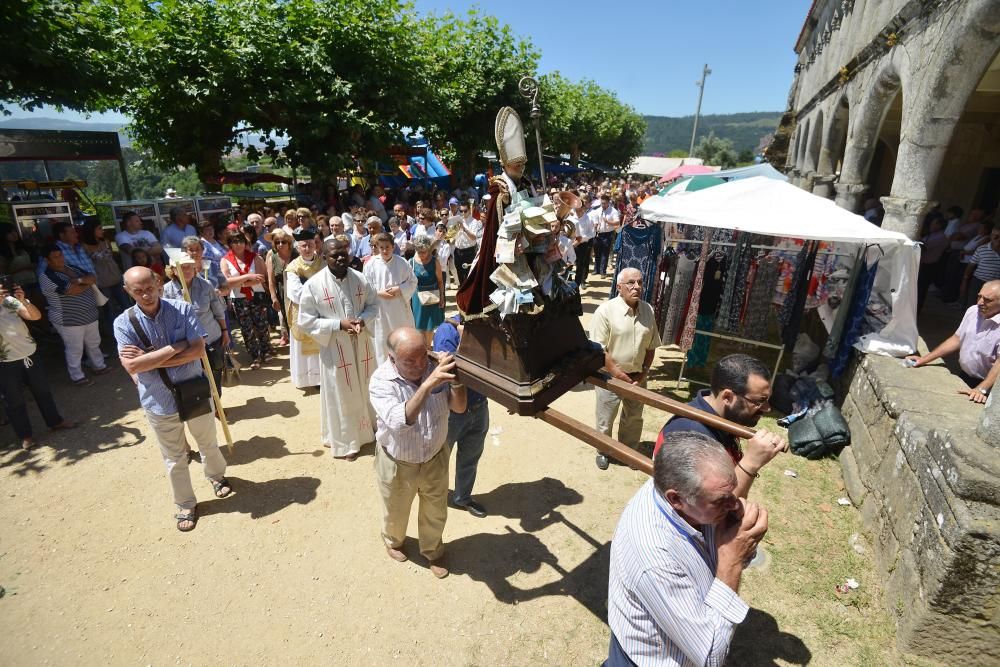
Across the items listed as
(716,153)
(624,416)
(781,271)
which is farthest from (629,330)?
(716,153)

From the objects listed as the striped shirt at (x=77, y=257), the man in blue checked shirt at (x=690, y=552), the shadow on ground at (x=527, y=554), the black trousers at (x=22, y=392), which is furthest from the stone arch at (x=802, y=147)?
the black trousers at (x=22, y=392)

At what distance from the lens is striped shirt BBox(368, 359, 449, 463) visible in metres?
3.27

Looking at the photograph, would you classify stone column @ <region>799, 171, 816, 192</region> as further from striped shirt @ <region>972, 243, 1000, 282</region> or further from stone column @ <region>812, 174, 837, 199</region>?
striped shirt @ <region>972, 243, 1000, 282</region>

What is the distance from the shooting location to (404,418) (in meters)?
3.19

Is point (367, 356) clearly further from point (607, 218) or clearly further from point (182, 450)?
point (607, 218)

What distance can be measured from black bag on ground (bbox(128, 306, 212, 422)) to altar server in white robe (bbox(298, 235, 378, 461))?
109cm

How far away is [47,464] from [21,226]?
7209mm

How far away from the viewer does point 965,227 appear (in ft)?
30.8

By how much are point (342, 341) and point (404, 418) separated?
232 cm

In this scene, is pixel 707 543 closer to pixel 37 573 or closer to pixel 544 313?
pixel 544 313

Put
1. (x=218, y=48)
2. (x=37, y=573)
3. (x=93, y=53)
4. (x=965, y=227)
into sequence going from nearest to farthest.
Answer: (x=37, y=573), (x=93, y=53), (x=965, y=227), (x=218, y=48)

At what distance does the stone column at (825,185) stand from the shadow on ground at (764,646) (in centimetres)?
1302

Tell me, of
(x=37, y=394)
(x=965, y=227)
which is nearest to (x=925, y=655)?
(x=37, y=394)

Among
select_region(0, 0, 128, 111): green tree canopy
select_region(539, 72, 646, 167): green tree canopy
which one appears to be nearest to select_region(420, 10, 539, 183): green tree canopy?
select_region(539, 72, 646, 167): green tree canopy
